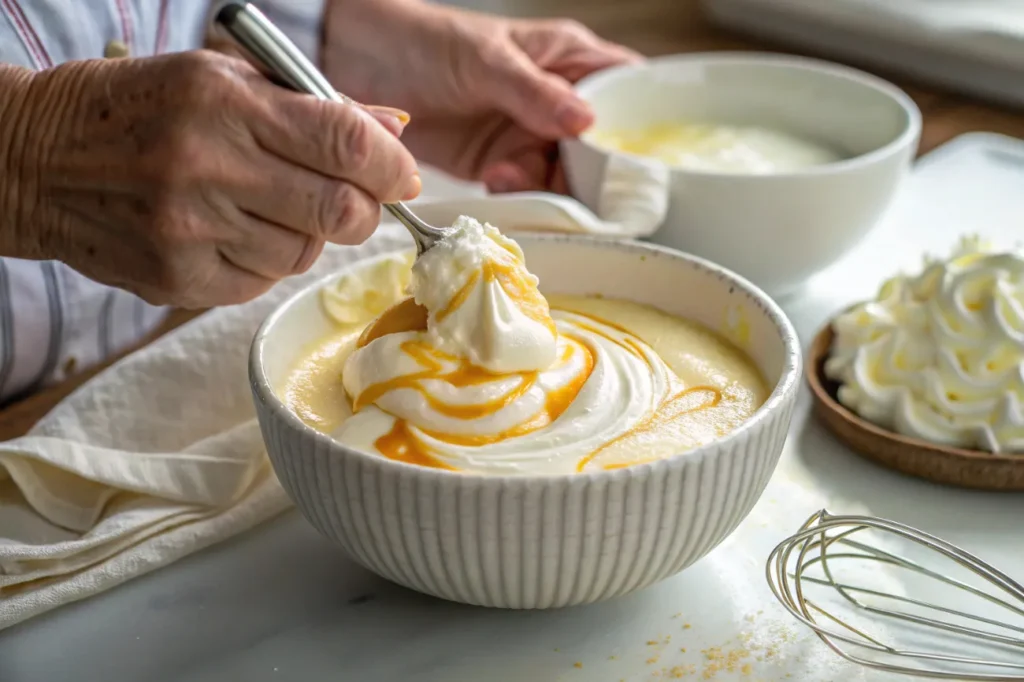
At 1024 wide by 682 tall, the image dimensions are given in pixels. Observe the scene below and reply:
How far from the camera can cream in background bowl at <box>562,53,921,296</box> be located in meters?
1.10

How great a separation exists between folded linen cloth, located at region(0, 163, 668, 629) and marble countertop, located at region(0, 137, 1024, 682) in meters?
0.02

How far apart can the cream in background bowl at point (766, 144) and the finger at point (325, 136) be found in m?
0.42

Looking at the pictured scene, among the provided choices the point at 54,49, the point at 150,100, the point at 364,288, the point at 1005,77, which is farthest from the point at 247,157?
the point at 1005,77

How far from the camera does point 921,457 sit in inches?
34.8

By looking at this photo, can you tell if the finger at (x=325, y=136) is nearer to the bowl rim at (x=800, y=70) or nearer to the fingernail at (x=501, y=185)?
the bowl rim at (x=800, y=70)

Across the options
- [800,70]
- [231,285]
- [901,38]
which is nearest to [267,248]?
[231,285]

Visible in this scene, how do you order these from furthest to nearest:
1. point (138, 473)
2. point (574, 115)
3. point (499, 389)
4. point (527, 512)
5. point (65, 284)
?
point (574, 115) < point (65, 284) < point (138, 473) < point (499, 389) < point (527, 512)

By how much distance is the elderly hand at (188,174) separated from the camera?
0.75 metres

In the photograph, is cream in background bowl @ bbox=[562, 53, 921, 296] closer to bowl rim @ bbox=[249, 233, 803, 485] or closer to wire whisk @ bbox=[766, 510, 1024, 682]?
bowl rim @ bbox=[249, 233, 803, 485]

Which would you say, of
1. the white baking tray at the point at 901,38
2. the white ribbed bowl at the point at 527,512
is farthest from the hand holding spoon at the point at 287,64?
the white baking tray at the point at 901,38

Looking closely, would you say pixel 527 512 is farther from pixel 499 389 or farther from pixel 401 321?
pixel 401 321

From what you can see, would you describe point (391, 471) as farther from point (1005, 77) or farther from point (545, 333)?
point (1005, 77)

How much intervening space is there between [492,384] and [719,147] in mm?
650

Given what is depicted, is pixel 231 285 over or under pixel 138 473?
over
